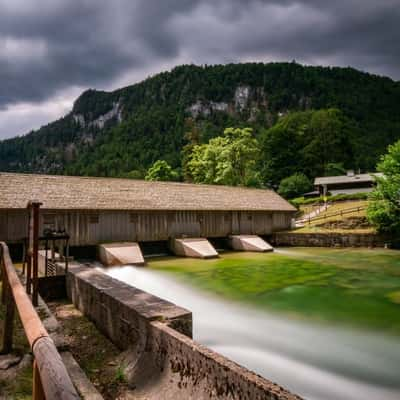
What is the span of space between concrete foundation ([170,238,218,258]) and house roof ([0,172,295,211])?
2.15m

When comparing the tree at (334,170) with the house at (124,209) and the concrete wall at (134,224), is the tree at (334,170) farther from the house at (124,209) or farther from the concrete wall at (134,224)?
the concrete wall at (134,224)

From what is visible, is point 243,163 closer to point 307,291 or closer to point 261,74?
point 307,291

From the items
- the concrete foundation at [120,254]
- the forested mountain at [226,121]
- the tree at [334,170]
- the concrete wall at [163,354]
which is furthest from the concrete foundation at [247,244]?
the tree at [334,170]

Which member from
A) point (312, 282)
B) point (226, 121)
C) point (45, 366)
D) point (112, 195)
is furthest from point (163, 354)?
point (226, 121)

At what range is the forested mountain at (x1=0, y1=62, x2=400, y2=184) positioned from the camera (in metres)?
59.6

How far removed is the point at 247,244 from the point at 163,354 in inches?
727

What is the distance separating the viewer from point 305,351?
644 cm

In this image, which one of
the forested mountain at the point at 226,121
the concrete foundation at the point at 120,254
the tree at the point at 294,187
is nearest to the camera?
the concrete foundation at the point at 120,254

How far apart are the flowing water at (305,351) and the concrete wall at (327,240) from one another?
17.3m

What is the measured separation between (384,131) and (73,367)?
10281 cm

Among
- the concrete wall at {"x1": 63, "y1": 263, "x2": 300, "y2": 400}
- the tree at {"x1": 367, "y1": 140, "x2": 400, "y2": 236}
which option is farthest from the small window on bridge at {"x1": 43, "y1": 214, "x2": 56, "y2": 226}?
the tree at {"x1": 367, "y1": 140, "x2": 400, "y2": 236}

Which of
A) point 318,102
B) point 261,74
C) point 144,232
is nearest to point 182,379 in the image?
point 144,232

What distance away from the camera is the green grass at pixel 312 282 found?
8.86 m

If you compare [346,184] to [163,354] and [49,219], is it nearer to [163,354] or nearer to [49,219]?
[49,219]
